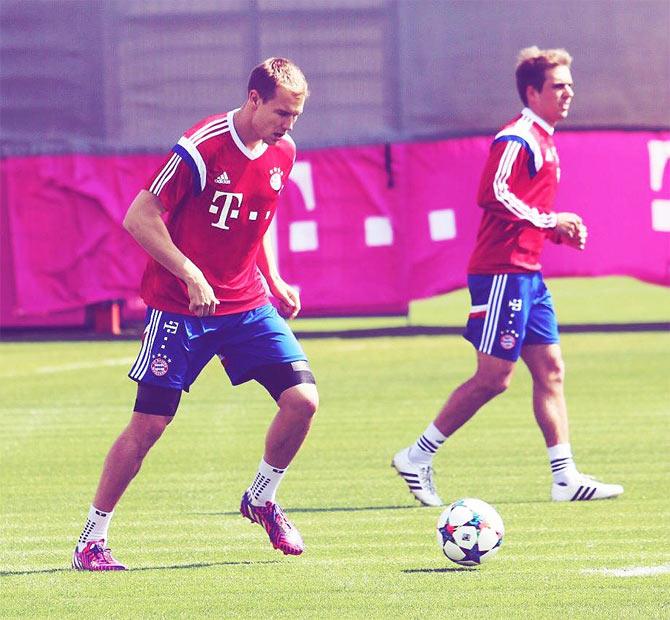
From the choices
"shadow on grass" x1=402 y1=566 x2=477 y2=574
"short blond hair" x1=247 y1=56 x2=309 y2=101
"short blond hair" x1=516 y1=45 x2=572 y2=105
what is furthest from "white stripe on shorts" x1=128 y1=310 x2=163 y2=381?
"short blond hair" x1=516 y1=45 x2=572 y2=105

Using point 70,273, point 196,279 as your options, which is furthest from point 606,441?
point 70,273

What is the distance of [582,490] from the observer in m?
9.03

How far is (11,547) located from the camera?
7828mm

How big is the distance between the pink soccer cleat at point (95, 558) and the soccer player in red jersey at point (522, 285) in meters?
2.36

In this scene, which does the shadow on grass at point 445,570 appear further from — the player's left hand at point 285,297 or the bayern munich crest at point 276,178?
the bayern munich crest at point 276,178

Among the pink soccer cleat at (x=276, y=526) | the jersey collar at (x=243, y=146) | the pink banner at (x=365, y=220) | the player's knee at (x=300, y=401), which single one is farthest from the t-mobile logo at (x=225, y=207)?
the pink banner at (x=365, y=220)

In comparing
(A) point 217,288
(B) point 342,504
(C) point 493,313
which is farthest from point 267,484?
(C) point 493,313

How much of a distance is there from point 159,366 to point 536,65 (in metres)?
3.14

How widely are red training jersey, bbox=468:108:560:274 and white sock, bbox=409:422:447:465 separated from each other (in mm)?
901

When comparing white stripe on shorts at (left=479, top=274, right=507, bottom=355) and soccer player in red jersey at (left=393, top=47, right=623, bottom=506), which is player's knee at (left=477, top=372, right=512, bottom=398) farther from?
white stripe on shorts at (left=479, top=274, right=507, bottom=355)

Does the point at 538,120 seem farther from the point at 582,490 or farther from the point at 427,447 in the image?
the point at 582,490

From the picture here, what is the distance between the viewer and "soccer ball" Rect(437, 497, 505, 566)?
7.05 meters

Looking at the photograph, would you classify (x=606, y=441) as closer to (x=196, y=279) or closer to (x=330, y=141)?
(x=196, y=279)

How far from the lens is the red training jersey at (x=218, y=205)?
23.2 ft
